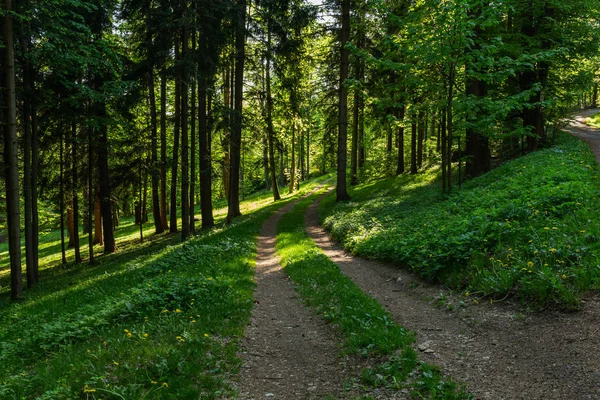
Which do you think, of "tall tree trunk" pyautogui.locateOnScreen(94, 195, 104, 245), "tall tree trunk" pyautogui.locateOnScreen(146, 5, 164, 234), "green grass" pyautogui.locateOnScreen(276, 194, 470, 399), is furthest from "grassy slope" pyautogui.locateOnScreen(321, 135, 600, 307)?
"tall tree trunk" pyautogui.locateOnScreen(94, 195, 104, 245)

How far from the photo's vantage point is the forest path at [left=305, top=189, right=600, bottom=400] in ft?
13.1

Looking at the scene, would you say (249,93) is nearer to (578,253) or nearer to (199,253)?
(199,253)

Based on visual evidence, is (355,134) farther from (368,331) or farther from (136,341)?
(136,341)

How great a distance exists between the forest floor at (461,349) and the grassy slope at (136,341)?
52cm

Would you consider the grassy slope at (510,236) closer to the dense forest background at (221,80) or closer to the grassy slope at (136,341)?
the dense forest background at (221,80)

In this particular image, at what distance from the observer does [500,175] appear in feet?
49.6

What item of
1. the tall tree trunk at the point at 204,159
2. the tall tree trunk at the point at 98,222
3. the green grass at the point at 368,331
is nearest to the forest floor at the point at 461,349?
the green grass at the point at 368,331

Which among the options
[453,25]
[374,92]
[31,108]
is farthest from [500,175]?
[31,108]

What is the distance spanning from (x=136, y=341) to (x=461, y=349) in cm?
447

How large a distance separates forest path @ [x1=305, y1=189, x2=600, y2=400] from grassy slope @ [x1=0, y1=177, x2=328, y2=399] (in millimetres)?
2869

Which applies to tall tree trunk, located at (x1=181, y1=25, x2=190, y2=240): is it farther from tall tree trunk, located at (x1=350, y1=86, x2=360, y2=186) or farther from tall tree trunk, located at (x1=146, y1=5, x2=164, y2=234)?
tall tree trunk, located at (x1=350, y1=86, x2=360, y2=186)

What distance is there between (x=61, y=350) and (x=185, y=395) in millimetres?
2772

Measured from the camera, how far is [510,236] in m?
7.62

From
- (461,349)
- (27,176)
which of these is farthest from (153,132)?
(461,349)
